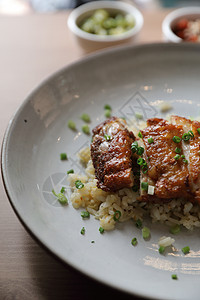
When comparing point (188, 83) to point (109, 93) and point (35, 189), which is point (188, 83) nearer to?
point (109, 93)

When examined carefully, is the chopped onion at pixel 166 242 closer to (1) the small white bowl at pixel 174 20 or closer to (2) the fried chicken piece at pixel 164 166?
(2) the fried chicken piece at pixel 164 166

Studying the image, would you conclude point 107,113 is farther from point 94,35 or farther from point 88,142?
point 94,35

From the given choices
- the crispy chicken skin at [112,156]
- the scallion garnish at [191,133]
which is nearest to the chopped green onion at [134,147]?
the crispy chicken skin at [112,156]

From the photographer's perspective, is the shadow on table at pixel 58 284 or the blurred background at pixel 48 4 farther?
the blurred background at pixel 48 4

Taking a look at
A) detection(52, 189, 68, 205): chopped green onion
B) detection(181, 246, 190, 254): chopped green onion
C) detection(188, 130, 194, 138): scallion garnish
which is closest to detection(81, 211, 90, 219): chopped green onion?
detection(52, 189, 68, 205): chopped green onion

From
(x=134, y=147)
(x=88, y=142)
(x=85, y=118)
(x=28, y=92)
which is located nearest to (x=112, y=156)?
(x=134, y=147)

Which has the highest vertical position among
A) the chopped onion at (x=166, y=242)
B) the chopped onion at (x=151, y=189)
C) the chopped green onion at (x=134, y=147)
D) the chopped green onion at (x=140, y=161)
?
the chopped green onion at (x=134, y=147)
